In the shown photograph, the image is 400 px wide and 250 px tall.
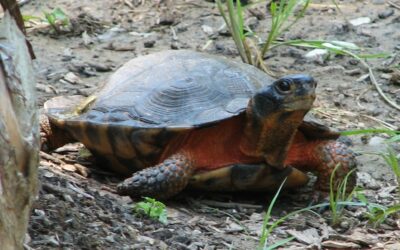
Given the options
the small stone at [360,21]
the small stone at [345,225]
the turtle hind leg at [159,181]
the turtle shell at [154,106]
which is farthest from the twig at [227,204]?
the small stone at [360,21]

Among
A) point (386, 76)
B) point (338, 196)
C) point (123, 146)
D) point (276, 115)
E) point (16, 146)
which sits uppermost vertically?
point (16, 146)

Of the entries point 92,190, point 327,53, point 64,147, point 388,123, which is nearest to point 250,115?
point 92,190

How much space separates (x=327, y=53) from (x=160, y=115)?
2716 mm

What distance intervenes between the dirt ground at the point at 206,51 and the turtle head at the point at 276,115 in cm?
29

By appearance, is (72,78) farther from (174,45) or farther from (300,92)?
(300,92)

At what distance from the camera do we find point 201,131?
443cm

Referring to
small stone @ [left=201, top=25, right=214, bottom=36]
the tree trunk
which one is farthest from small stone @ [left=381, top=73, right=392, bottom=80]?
the tree trunk

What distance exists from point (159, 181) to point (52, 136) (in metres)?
0.88

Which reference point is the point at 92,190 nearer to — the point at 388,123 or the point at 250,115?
the point at 250,115

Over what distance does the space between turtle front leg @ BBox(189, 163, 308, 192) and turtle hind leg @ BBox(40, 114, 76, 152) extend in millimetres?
811

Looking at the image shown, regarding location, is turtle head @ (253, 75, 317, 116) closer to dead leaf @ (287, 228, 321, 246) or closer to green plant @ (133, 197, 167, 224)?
dead leaf @ (287, 228, 321, 246)

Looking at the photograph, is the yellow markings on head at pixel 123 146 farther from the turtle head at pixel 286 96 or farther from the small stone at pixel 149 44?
the small stone at pixel 149 44

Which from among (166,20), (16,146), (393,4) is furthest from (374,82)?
(16,146)

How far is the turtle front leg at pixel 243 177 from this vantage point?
14.3ft
